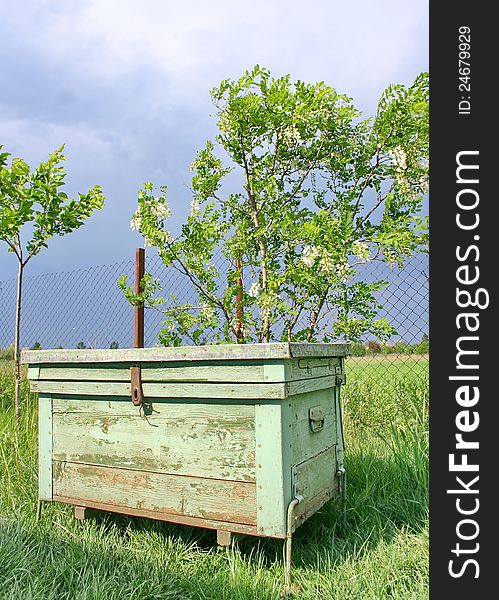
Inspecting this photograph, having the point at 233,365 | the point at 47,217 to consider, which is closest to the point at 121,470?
the point at 233,365

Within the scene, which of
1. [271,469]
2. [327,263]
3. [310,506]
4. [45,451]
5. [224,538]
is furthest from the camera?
[327,263]

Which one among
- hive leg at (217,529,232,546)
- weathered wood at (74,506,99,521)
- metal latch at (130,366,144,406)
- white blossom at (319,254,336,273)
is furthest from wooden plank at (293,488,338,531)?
white blossom at (319,254,336,273)

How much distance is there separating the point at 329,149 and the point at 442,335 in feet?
7.69

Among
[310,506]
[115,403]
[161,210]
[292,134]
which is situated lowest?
[310,506]

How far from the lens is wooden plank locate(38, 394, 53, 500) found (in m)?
2.82

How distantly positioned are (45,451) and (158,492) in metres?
0.73

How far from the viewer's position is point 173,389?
241 centimetres

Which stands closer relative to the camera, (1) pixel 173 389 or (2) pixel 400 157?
(1) pixel 173 389

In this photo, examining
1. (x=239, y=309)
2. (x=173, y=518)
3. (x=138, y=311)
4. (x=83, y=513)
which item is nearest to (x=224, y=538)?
(x=173, y=518)

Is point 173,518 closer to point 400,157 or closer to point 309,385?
point 309,385

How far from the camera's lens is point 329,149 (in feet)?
13.2

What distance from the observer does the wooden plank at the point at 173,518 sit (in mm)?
2246

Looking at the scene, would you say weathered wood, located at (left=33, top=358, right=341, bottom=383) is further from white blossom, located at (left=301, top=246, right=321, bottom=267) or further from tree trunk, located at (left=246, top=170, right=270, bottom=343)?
tree trunk, located at (left=246, top=170, right=270, bottom=343)

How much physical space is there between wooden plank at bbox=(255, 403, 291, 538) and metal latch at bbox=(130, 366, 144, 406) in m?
0.57
